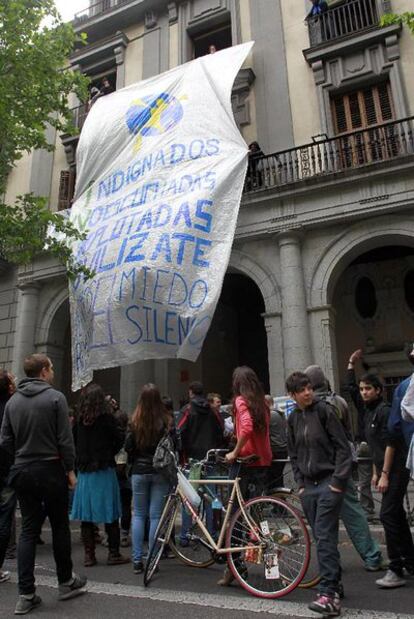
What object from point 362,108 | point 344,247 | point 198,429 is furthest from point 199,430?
point 362,108

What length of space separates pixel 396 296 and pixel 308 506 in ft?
37.7

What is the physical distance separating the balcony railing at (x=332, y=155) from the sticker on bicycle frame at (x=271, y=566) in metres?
8.93

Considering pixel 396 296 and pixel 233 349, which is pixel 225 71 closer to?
pixel 396 296

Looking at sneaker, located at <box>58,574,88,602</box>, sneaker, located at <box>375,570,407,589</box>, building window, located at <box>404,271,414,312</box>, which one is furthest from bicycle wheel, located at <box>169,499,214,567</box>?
building window, located at <box>404,271,414,312</box>

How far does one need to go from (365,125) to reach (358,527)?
36.2 ft

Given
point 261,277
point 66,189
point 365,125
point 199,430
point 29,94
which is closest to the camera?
point 199,430

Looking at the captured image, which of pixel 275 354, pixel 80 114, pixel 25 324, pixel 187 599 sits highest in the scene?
pixel 80 114

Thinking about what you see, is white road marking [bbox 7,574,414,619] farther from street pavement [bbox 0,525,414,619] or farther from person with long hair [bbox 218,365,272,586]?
person with long hair [bbox 218,365,272,586]

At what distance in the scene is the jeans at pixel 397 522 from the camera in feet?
13.9

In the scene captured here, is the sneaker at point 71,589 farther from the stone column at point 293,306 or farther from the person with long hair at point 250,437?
the stone column at point 293,306

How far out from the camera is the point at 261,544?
4055 mm

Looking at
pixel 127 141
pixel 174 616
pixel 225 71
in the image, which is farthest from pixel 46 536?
pixel 225 71

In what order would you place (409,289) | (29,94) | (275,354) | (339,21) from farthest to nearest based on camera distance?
(409,289), (339,21), (275,354), (29,94)

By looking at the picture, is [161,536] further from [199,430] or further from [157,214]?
[157,214]
